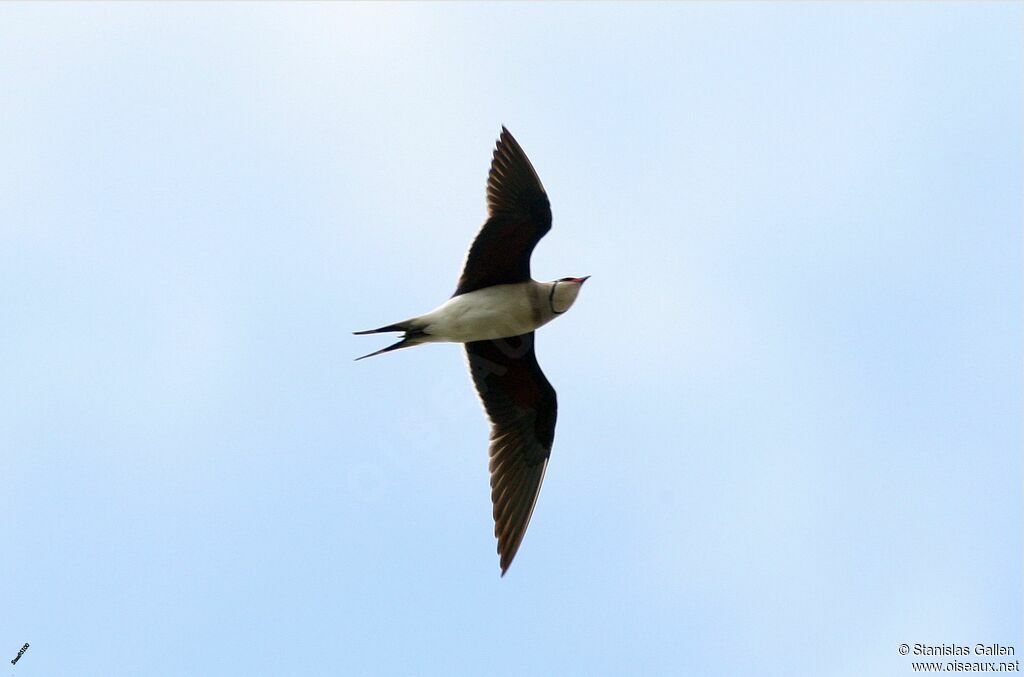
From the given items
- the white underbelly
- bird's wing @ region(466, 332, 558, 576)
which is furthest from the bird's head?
bird's wing @ region(466, 332, 558, 576)

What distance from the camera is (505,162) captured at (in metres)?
8.96

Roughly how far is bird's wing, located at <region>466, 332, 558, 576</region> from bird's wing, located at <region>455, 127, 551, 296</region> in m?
0.77

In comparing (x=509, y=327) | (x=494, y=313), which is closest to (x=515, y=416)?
(x=509, y=327)

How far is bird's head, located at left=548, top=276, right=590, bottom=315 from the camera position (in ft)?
30.5

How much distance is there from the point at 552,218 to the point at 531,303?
2.49 ft

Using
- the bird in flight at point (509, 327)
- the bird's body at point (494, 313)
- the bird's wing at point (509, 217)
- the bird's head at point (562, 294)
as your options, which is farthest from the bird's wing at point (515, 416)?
the bird's wing at point (509, 217)

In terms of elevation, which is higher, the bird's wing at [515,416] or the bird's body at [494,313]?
the bird's body at [494,313]

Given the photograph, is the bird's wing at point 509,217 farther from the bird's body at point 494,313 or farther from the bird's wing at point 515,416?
the bird's wing at point 515,416

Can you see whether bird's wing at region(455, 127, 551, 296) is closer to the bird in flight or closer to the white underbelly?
the bird in flight

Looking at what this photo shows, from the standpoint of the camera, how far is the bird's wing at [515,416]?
9.51 metres

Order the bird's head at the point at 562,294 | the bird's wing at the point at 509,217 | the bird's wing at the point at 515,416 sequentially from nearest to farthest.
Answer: the bird's wing at the point at 509,217
the bird's head at the point at 562,294
the bird's wing at the point at 515,416

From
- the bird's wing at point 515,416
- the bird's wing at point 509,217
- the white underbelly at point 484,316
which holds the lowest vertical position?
the bird's wing at point 515,416

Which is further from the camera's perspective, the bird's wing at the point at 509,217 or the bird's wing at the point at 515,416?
the bird's wing at the point at 515,416

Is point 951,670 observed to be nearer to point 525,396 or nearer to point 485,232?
point 525,396
